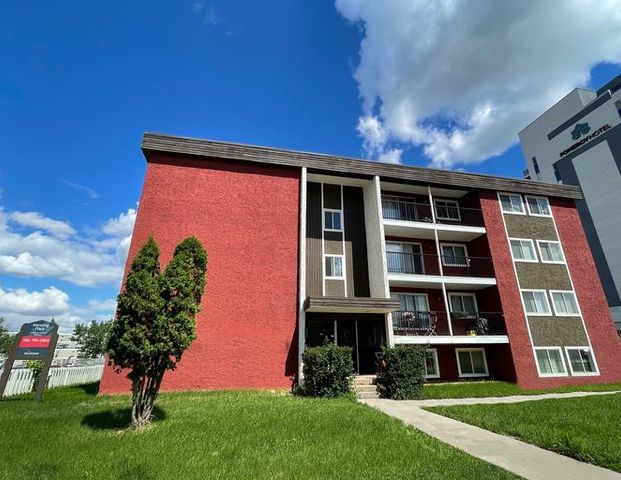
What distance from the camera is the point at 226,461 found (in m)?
5.71

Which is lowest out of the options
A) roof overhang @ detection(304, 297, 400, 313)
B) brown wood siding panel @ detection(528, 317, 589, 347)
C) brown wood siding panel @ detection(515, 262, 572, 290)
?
brown wood siding panel @ detection(528, 317, 589, 347)

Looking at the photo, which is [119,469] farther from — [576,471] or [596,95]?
[596,95]

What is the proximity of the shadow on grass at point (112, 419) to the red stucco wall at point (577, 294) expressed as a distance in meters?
16.0

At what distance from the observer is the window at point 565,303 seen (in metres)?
18.3

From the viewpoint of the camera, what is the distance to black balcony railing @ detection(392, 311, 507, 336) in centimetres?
1708

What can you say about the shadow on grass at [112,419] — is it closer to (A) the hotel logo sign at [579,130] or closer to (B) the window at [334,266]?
(B) the window at [334,266]

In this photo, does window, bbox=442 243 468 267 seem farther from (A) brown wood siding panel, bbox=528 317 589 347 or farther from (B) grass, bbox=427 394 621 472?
(B) grass, bbox=427 394 621 472

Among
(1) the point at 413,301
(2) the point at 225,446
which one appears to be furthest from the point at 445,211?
(2) the point at 225,446

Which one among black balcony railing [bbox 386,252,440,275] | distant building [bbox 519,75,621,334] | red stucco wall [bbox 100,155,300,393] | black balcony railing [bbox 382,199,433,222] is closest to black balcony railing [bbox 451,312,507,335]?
black balcony railing [bbox 386,252,440,275]

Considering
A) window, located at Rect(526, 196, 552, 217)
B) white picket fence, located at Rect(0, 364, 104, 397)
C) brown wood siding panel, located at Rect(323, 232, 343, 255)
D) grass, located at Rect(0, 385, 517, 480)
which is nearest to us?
grass, located at Rect(0, 385, 517, 480)

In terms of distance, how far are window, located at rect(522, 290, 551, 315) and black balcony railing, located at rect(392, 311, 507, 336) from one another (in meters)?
1.84

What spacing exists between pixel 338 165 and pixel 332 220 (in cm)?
302

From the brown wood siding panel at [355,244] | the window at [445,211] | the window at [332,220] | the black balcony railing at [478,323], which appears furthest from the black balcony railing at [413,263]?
the window at [332,220]

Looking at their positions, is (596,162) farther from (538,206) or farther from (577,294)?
(577,294)
